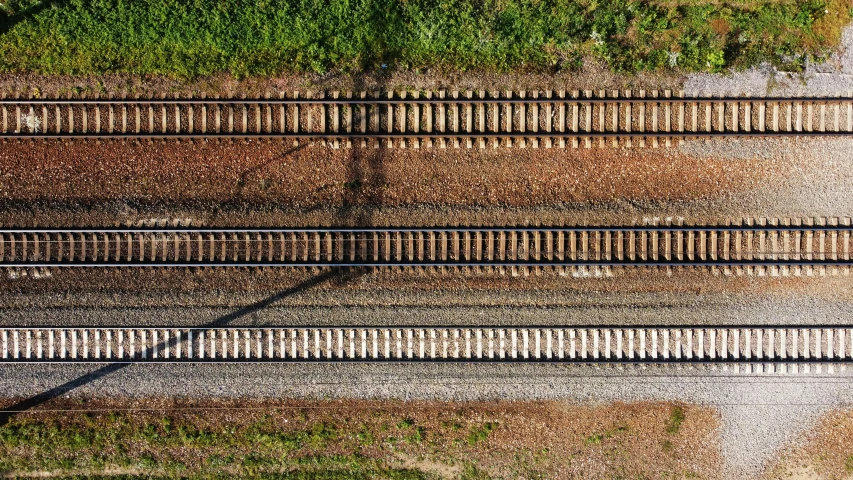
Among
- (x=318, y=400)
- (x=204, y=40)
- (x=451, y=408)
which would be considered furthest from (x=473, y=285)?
(x=204, y=40)

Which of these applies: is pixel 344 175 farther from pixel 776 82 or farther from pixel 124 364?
pixel 776 82

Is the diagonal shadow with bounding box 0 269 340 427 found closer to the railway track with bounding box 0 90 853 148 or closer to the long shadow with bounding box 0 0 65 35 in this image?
the railway track with bounding box 0 90 853 148

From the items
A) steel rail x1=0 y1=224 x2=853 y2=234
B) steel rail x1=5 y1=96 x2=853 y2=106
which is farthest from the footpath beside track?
steel rail x1=5 y1=96 x2=853 y2=106

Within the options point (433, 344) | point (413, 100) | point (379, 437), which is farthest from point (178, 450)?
point (413, 100)

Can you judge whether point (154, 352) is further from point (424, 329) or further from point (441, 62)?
point (441, 62)

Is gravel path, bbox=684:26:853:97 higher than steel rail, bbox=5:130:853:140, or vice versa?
gravel path, bbox=684:26:853:97

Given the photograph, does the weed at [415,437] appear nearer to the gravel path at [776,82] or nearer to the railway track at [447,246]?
the railway track at [447,246]
